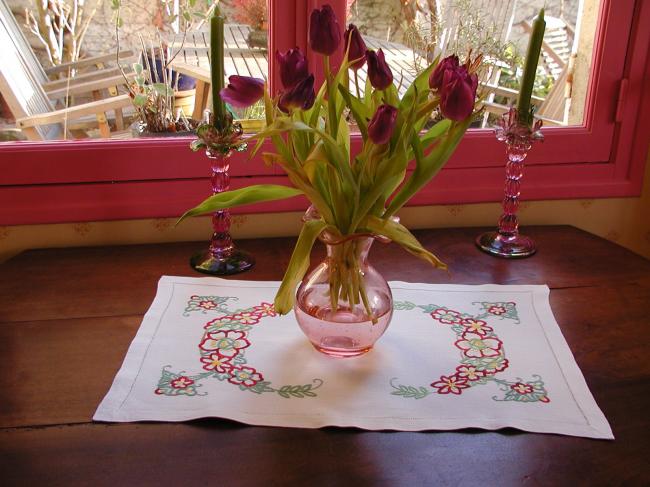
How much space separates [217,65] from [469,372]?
1.95ft

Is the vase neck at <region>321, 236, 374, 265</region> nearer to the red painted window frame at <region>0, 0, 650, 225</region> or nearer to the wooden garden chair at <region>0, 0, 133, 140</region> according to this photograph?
the red painted window frame at <region>0, 0, 650, 225</region>

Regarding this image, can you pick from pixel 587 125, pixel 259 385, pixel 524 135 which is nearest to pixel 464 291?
pixel 524 135

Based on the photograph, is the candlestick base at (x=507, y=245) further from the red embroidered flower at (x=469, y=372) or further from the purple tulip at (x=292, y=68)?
the purple tulip at (x=292, y=68)

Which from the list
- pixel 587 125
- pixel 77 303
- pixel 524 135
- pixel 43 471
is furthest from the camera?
pixel 587 125

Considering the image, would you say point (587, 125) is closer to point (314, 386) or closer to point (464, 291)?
point (464, 291)

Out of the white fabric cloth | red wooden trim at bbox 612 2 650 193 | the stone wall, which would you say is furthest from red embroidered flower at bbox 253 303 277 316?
red wooden trim at bbox 612 2 650 193

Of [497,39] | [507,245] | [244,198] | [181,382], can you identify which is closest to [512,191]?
[507,245]

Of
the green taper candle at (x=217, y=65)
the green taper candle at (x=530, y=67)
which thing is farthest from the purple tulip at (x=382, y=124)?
the green taper candle at (x=530, y=67)

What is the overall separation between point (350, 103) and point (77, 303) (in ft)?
1.76

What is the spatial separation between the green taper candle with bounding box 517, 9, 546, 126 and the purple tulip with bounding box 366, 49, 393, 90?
481mm

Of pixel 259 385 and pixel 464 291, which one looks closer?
pixel 259 385

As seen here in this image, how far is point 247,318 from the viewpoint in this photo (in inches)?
38.2

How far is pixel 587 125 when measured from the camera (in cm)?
A: 140

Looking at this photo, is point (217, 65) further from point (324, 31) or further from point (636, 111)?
point (636, 111)
